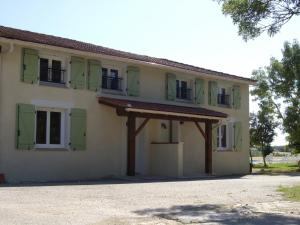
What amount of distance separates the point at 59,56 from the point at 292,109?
73.5ft

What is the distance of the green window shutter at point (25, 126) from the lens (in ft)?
54.4

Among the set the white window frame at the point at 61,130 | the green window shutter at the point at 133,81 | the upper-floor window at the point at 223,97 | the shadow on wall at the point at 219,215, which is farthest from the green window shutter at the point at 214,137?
the shadow on wall at the point at 219,215

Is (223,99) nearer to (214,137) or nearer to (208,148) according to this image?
(214,137)

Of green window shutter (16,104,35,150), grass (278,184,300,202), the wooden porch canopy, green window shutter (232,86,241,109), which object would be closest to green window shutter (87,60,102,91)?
the wooden porch canopy

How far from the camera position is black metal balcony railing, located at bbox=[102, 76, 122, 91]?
65.0 ft

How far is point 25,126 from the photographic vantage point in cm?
1673

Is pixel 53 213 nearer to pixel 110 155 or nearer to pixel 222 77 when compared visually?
pixel 110 155

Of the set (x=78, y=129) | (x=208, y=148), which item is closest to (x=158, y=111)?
(x=78, y=129)

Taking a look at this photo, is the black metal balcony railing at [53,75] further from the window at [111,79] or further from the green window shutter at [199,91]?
the green window shutter at [199,91]

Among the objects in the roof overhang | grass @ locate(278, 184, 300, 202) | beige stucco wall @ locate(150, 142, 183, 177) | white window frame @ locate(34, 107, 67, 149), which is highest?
the roof overhang

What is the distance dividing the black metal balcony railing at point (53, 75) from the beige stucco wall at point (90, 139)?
0.38 meters

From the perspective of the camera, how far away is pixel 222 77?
25.0 metres

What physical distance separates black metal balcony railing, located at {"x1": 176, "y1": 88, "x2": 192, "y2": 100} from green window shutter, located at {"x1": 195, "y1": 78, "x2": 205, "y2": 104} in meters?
0.33

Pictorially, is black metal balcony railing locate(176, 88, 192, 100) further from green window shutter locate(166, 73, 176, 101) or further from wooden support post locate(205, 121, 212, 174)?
wooden support post locate(205, 121, 212, 174)
